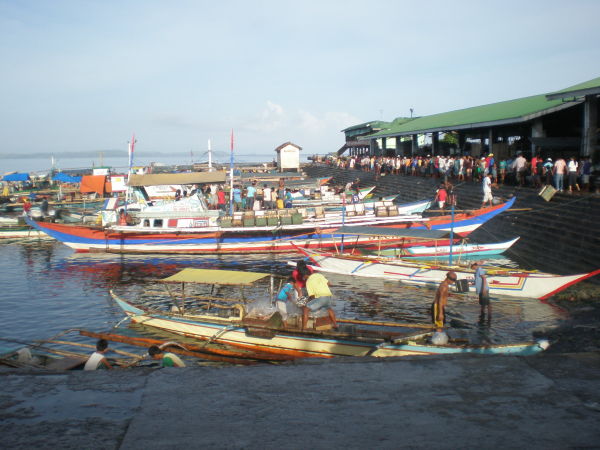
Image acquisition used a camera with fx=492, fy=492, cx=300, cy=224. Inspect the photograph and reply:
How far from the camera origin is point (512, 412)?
16.4 ft

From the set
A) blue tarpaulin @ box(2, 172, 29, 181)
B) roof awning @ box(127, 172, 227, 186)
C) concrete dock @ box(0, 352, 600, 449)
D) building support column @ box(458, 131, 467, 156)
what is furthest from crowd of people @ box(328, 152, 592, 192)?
blue tarpaulin @ box(2, 172, 29, 181)

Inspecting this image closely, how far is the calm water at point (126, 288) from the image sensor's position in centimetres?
1435

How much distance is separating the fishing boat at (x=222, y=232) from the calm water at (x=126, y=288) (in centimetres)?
Result: 73

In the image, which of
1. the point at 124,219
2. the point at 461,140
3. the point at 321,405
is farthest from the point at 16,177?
the point at 321,405

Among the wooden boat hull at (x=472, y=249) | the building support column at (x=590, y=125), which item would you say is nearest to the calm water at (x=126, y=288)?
the wooden boat hull at (x=472, y=249)

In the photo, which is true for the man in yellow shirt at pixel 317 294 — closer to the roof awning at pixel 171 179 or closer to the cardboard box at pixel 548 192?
the cardboard box at pixel 548 192

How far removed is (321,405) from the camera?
521 centimetres

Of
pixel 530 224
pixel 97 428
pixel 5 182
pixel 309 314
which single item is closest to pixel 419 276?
pixel 530 224

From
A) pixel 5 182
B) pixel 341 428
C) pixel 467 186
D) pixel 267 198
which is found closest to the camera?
pixel 341 428

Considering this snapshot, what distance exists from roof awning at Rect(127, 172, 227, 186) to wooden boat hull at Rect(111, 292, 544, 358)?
16.8 meters

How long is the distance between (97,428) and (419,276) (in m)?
14.7

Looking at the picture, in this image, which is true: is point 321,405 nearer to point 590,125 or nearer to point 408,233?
point 408,233

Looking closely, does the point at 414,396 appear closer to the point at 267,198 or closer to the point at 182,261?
the point at 182,261

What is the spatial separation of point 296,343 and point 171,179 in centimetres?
2054
